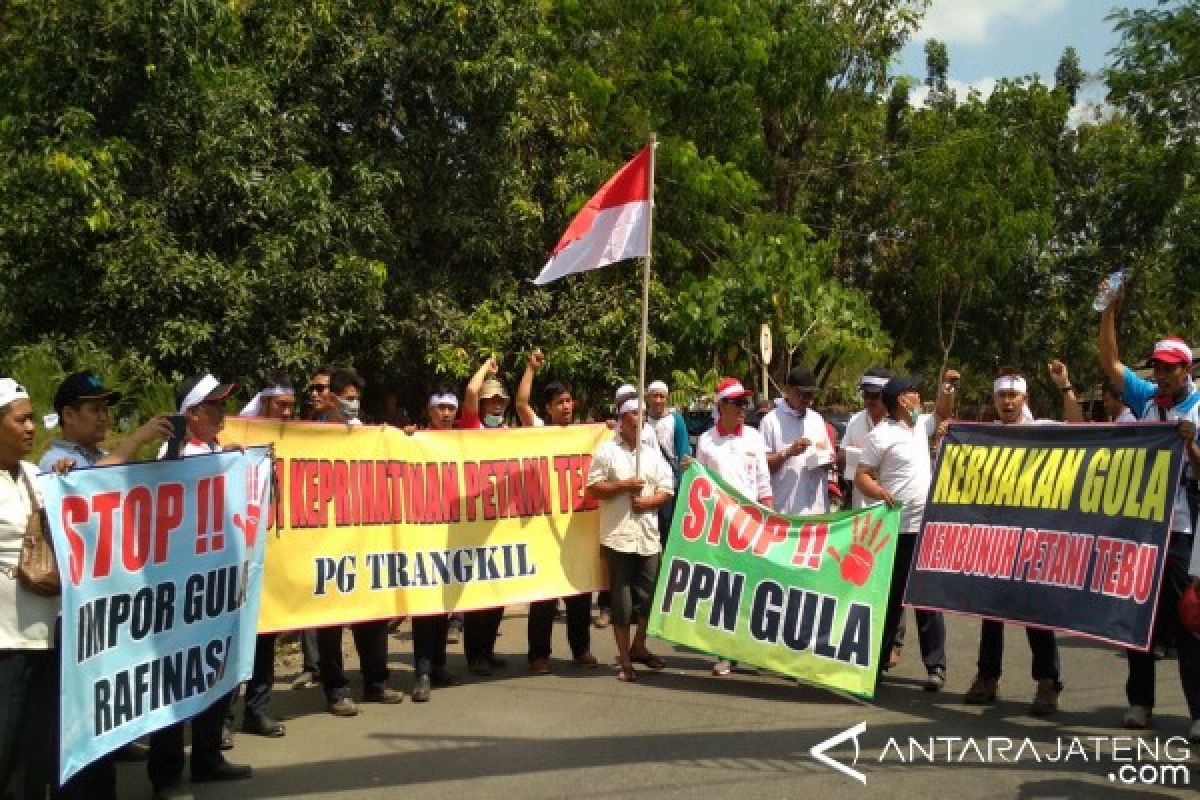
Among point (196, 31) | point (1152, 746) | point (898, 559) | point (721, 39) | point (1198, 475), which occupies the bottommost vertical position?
point (1152, 746)

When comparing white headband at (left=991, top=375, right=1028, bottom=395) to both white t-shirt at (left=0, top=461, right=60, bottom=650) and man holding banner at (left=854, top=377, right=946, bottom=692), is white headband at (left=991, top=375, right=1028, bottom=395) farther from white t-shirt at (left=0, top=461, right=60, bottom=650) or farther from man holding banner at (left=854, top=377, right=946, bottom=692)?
white t-shirt at (left=0, top=461, right=60, bottom=650)

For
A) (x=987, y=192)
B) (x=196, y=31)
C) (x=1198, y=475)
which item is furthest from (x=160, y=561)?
(x=987, y=192)

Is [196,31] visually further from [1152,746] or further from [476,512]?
[1152,746]

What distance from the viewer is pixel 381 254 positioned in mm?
16672

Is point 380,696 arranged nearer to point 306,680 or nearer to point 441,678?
point 441,678

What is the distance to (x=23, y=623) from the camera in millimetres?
4812

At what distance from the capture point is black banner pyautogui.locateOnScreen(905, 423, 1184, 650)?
6824mm

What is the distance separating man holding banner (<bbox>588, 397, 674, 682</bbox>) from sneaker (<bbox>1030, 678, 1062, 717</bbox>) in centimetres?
241

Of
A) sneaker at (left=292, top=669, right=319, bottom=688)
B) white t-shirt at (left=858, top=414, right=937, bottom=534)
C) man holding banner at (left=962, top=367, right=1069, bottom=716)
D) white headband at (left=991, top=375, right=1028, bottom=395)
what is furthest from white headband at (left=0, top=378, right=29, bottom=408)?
white headband at (left=991, top=375, right=1028, bottom=395)

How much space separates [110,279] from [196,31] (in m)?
2.59

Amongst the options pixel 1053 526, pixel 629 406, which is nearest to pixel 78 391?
pixel 629 406

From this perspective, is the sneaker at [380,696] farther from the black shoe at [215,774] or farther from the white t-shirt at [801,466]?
the white t-shirt at [801,466]

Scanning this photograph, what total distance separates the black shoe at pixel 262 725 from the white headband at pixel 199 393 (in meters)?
1.73

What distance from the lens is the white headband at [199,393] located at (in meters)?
6.43
